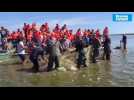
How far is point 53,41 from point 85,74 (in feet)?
1.65

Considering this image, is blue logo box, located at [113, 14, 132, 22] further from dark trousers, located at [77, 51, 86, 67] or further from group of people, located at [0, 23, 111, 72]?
dark trousers, located at [77, 51, 86, 67]

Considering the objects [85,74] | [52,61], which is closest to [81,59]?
[85,74]

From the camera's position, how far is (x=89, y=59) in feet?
12.7

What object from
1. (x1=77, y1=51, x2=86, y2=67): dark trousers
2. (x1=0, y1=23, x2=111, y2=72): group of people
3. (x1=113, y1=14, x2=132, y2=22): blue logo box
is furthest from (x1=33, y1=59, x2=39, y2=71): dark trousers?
(x1=113, y1=14, x2=132, y2=22): blue logo box

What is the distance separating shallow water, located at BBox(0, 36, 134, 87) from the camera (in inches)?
148

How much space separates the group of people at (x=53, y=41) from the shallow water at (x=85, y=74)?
8 centimetres

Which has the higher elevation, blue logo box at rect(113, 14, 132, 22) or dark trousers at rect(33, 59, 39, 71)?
blue logo box at rect(113, 14, 132, 22)

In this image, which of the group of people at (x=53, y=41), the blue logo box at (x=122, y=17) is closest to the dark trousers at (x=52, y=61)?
the group of people at (x=53, y=41)

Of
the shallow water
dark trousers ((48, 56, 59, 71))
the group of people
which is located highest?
the group of people

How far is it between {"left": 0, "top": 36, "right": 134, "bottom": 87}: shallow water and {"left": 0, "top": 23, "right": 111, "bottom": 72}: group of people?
8 centimetres

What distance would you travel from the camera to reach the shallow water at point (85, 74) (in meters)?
3.77

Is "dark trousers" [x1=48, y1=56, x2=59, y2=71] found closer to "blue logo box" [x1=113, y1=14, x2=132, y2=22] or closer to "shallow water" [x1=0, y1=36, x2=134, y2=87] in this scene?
"shallow water" [x1=0, y1=36, x2=134, y2=87]
